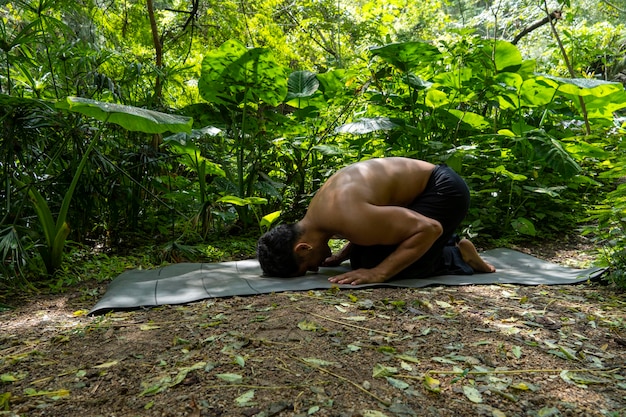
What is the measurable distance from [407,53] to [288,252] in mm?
2233

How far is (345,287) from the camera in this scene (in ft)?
7.54

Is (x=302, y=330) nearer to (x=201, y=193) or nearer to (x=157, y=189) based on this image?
(x=201, y=193)

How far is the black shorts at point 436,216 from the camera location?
256cm

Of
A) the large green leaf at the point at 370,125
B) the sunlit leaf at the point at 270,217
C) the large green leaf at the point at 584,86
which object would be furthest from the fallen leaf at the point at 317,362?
the large green leaf at the point at 584,86

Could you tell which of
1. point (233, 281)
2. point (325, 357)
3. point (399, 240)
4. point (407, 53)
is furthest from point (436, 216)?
point (407, 53)

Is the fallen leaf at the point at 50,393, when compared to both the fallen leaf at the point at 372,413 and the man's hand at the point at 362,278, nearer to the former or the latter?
the fallen leaf at the point at 372,413

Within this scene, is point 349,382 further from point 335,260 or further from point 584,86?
point 584,86

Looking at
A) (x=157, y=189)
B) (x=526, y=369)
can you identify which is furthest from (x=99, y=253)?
(x=526, y=369)

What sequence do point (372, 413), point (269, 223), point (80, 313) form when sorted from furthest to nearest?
point (269, 223), point (80, 313), point (372, 413)

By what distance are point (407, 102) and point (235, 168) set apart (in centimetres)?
179

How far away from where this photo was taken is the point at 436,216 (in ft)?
8.58

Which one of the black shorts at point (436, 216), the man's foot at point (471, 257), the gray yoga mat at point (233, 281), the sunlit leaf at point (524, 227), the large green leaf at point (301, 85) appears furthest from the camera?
the large green leaf at point (301, 85)

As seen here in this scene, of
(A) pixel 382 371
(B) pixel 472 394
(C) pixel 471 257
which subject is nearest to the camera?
(B) pixel 472 394

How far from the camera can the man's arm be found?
7.66 ft
